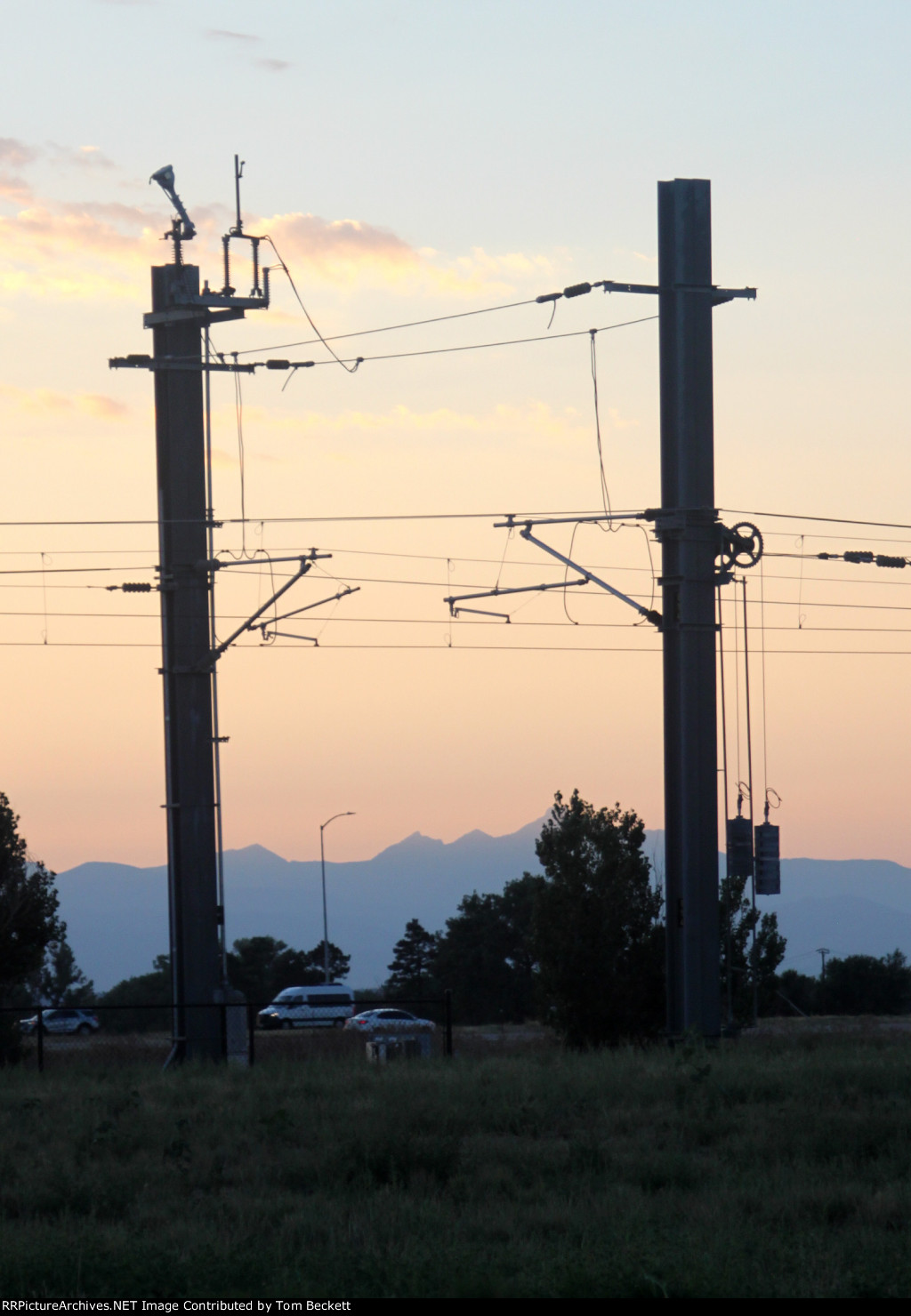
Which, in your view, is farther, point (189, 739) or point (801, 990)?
point (801, 990)

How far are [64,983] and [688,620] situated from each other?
78997mm

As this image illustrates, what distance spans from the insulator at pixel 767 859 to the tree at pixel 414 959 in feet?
209

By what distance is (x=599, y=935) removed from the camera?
106 ft

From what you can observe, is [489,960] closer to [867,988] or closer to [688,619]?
[867,988]

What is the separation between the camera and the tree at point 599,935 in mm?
Answer: 31750

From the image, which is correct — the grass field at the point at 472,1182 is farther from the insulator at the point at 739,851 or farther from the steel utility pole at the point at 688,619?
the insulator at the point at 739,851

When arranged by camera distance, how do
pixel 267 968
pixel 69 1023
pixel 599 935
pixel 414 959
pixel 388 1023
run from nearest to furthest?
pixel 599 935 < pixel 388 1023 < pixel 69 1023 < pixel 267 968 < pixel 414 959

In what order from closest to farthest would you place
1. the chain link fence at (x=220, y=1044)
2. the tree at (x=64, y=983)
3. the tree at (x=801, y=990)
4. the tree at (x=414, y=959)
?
1. the chain link fence at (x=220, y=1044)
2. the tree at (x=801, y=990)
3. the tree at (x=414, y=959)
4. the tree at (x=64, y=983)

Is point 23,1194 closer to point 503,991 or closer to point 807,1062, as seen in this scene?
point 807,1062

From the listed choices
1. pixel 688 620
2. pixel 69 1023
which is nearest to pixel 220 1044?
pixel 688 620

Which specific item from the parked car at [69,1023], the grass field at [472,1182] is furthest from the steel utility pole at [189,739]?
the parked car at [69,1023]

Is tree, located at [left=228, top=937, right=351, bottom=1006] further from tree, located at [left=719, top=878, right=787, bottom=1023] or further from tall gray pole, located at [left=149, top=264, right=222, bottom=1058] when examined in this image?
tall gray pole, located at [left=149, top=264, right=222, bottom=1058]

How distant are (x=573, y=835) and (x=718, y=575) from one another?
11914 millimetres

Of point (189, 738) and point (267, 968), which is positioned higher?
point (189, 738)
